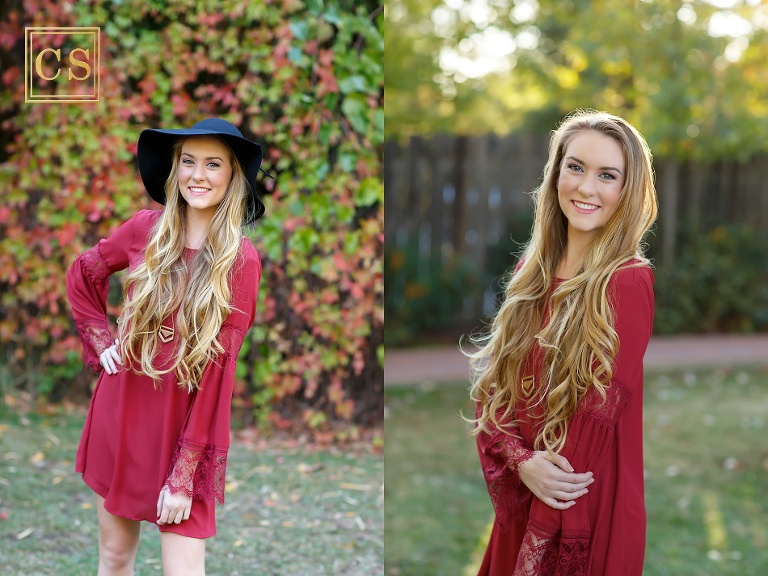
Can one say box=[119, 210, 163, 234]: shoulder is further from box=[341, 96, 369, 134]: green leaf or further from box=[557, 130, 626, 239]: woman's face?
box=[341, 96, 369, 134]: green leaf

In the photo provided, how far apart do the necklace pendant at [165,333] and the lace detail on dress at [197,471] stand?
303 millimetres

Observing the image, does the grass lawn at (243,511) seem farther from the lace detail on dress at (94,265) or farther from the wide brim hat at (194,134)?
the wide brim hat at (194,134)

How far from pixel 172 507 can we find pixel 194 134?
1.05m

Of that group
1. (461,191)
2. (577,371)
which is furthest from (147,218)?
(461,191)

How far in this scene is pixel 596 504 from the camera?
2275mm

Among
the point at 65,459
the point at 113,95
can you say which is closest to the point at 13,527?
the point at 65,459

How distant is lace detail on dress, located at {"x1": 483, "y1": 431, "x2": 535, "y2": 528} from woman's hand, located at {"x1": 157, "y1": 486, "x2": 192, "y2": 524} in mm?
821

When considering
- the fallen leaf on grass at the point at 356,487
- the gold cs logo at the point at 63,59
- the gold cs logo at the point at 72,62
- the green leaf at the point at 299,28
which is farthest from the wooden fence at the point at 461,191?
the gold cs logo at the point at 72,62

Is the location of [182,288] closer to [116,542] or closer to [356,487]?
[116,542]

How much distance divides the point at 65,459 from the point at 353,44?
7.72 feet

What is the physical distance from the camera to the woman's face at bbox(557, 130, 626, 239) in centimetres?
231

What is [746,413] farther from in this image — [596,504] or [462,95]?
[462,95]

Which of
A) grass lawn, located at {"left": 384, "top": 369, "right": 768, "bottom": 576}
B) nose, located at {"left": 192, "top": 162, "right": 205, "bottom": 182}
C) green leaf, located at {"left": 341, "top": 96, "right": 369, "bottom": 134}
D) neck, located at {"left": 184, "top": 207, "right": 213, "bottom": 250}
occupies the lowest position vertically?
grass lawn, located at {"left": 384, "top": 369, "right": 768, "bottom": 576}

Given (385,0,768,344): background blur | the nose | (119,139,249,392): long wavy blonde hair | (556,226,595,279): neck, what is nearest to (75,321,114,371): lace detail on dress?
(119,139,249,392): long wavy blonde hair
